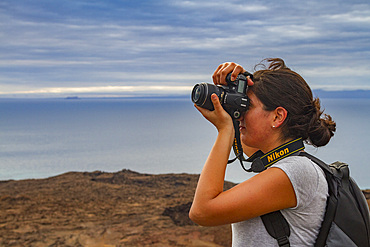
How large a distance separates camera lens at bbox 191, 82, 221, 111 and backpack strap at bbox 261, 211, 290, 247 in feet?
1.70

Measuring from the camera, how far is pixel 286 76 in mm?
1692

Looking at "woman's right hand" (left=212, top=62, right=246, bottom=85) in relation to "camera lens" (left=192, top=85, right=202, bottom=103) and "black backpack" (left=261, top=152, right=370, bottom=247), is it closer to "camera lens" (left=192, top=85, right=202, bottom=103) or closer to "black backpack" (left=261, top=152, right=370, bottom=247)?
"camera lens" (left=192, top=85, right=202, bottom=103)

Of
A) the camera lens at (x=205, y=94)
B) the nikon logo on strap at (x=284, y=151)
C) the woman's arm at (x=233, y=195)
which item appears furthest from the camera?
the camera lens at (x=205, y=94)

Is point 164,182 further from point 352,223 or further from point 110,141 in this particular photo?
point 110,141

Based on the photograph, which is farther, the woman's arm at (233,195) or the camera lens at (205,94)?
the camera lens at (205,94)

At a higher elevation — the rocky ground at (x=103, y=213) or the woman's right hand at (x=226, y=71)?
the woman's right hand at (x=226, y=71)

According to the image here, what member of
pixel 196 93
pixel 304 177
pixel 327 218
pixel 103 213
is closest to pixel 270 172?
pixel 304 177

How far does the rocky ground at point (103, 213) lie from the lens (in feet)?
22.4

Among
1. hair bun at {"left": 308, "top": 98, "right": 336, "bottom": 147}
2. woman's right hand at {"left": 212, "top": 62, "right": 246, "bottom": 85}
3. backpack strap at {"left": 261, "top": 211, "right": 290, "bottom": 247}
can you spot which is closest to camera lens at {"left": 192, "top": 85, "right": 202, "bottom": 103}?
woman's right hand at {"left": 212, "top": 62, "right": 246, "bottom": 85}

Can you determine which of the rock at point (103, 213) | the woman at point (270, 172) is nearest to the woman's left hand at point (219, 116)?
the woman at point (270, 172)

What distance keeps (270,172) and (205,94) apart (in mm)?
465

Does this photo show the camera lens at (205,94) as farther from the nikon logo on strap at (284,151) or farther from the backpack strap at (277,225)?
the backpack strap at (277,225)

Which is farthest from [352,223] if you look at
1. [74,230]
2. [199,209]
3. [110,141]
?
[110,141]

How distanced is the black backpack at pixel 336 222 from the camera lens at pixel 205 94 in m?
0.49
